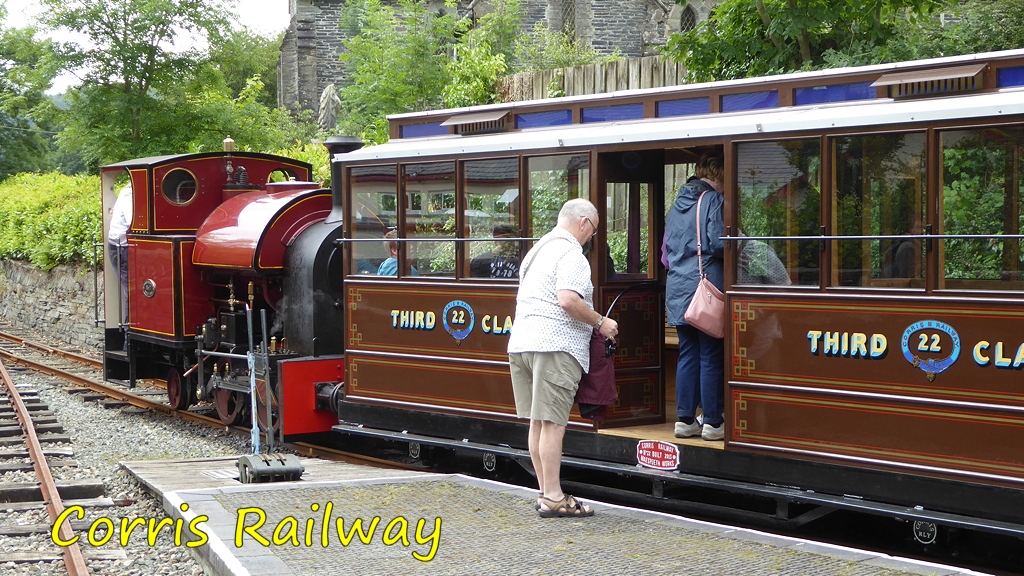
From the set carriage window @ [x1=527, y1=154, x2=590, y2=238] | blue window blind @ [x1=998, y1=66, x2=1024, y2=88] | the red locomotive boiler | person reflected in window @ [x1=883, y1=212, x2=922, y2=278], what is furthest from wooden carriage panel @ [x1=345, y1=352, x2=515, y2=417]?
blue window blind @ [x1=998, y1=66, x2=1024, y2=88]

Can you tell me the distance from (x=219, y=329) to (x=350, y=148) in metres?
2.58

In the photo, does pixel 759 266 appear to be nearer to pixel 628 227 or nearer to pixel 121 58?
pixel 628 227

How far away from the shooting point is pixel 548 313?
6.11 metres

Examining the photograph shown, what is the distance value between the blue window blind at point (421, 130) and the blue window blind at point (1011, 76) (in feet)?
13.2

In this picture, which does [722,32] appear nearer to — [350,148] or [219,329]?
[350,148]

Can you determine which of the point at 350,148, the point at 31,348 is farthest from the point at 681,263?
the point at 31,348

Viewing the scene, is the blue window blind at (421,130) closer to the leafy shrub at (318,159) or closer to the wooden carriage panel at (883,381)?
the wooden carriage panel at (883,381)

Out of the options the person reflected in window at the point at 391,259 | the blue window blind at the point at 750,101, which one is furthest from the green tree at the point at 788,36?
the person reflected in window at the point at 391,259

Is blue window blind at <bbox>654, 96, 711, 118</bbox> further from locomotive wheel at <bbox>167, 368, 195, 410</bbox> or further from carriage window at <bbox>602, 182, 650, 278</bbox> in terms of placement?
locomotive wheel at <bbox>167, 368, 195, 410</bbox>

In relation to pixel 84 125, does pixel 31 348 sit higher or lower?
lower

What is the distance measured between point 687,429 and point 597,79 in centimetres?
808

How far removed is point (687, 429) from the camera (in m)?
6.88

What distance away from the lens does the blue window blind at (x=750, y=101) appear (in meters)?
6.51

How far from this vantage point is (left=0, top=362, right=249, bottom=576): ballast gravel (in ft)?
20.4
